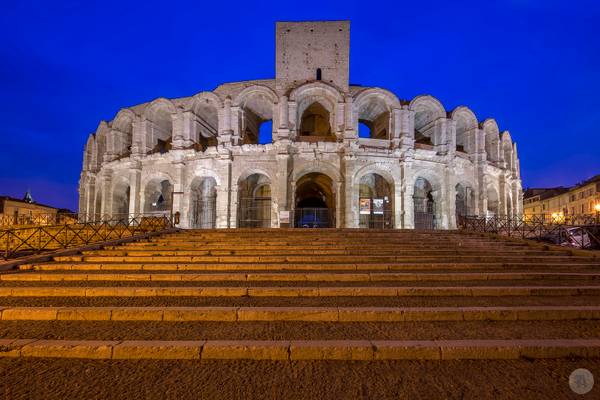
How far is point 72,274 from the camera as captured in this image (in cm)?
675

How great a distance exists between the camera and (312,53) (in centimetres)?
2150

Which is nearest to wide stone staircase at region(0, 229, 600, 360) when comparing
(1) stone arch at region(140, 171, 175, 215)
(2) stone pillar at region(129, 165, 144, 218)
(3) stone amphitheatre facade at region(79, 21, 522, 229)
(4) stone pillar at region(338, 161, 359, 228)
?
(4) stone pillar at region(338, 161, 359, 228)

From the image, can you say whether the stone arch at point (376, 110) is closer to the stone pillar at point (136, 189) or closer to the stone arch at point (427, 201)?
the stone arch at point (427, 201)

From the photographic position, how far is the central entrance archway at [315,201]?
21.2 metres

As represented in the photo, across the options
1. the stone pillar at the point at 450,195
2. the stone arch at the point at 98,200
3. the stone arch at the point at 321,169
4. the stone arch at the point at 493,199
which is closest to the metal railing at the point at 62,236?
the stone arch at the point at 98,200

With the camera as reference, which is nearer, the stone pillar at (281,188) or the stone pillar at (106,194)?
the stone pillar at (281,188)

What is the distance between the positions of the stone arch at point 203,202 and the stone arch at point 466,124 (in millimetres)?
18043

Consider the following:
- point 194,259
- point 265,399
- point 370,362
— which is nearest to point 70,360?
point 265,399

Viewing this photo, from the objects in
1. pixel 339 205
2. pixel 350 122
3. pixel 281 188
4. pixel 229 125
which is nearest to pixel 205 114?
pixel 229 125

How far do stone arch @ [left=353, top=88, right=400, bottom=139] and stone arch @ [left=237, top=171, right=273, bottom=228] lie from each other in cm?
813

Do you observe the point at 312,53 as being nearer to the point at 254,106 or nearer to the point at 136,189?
the point at 254,106

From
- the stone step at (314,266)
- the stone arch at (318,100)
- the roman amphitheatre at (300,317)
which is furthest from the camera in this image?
the stone arch at (318,100)

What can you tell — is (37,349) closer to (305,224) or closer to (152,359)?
(152,359)

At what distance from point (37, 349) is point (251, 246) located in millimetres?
6400
